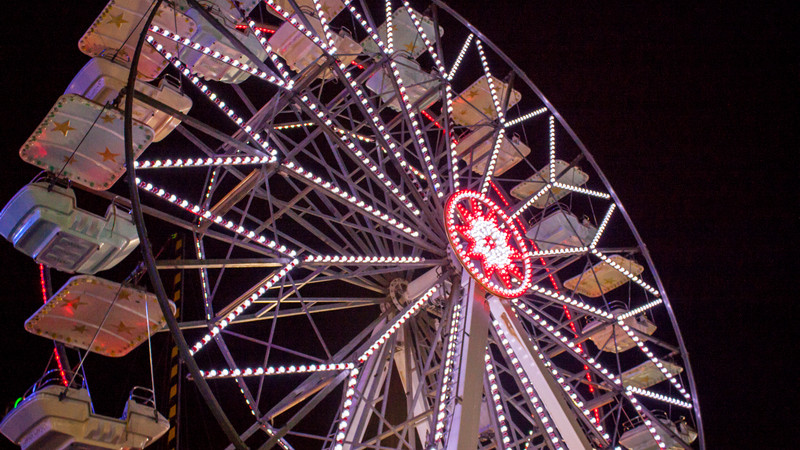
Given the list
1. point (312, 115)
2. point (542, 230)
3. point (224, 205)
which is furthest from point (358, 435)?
point (542, 230)

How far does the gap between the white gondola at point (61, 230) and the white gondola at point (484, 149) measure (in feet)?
19.4

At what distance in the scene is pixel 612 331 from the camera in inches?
453

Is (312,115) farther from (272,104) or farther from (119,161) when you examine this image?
(119,161)

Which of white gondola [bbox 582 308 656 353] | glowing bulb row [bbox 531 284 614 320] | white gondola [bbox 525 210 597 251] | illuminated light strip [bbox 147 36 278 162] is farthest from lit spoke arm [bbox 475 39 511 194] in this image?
illuminated light strip [bbox 147 36 278 162]

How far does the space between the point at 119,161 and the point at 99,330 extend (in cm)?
176

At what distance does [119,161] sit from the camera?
6.35 metres

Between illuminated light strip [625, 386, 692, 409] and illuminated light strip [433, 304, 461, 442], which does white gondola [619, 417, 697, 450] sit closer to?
illuminated light strip [625, 386, 692, 409]

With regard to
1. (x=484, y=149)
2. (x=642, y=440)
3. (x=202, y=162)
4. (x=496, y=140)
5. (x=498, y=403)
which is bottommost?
(x=642, y=440)

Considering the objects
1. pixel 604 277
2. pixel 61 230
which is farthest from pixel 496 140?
pixel 61 230

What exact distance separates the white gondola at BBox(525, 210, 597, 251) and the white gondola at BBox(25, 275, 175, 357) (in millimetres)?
7154

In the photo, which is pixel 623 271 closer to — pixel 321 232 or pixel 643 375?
pixel 643 375

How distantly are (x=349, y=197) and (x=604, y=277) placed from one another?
6.75 metres

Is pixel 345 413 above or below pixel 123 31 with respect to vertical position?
below

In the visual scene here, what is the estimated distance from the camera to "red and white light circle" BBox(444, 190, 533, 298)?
8.46 m
